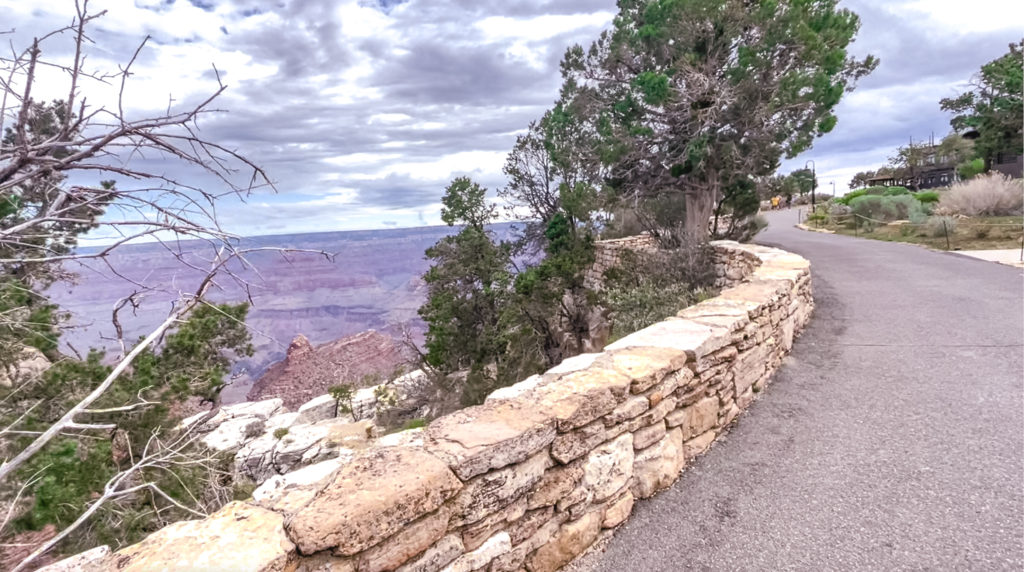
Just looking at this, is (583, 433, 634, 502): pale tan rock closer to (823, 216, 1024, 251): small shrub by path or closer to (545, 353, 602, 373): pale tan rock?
(545, 353, 602, 373): pale tan rock

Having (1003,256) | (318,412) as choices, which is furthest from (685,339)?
(318,412)

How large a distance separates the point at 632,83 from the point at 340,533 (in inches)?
474

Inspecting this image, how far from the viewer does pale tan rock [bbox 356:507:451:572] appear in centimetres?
178

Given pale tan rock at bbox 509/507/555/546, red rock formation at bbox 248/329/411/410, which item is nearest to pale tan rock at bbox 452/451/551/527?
pale tan rock at bbox 509/507/555/546

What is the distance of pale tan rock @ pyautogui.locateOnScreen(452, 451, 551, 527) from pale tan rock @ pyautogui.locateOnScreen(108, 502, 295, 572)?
26.0 inches

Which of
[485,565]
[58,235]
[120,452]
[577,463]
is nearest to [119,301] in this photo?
[58,235]

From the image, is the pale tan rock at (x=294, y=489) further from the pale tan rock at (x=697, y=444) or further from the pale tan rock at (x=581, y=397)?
the pale tan rock at (x=697, y=444)

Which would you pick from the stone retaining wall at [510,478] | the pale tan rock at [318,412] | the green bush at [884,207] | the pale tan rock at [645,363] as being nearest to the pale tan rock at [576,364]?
the stone retaining wall at [510,478]

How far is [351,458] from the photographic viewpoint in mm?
2215

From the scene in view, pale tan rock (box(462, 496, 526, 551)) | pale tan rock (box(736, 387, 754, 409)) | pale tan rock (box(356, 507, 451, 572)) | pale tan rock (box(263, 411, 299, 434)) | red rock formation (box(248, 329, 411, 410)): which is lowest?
red rock formation (box(248, 329, 411, 410))

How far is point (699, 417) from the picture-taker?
135 inches

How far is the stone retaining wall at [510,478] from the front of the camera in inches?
66.5

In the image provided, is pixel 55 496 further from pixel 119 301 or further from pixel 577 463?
pixel 577 463

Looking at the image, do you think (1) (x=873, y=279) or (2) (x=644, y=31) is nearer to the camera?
(1) (x=873, y=279)
